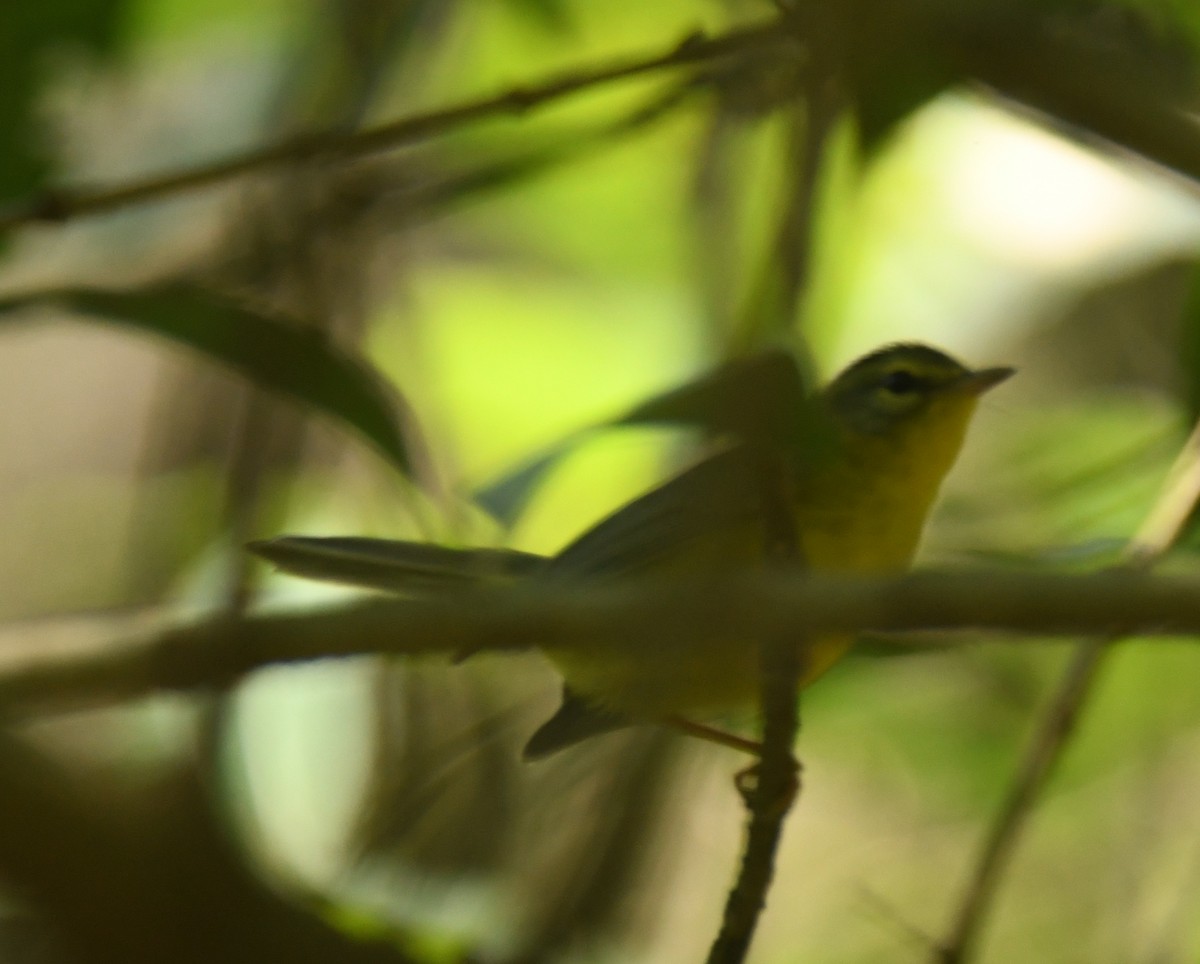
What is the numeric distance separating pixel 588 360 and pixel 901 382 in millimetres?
698

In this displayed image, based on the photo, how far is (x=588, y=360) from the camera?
3.48 meters

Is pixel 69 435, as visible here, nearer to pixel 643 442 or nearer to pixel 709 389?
pixel 643 442

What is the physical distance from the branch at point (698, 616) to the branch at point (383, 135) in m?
0.98

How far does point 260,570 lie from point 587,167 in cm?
147

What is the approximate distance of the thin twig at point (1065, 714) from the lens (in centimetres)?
227

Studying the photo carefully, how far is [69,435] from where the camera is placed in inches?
215

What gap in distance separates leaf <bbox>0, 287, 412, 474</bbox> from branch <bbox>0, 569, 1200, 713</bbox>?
2.43ft

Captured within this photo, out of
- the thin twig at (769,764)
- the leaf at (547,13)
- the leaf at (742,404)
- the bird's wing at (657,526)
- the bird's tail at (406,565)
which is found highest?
the leaf at (547,13)

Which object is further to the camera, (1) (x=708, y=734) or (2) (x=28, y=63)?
(1) (x=708, y=734)

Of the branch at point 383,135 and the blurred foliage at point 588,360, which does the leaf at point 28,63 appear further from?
the branch at point 383,135

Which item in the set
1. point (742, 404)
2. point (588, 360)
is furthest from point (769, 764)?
point (588, 360)

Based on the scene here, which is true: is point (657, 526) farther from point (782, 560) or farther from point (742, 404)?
point (742, 404)

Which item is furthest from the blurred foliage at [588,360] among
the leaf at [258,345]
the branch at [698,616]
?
the branch at [698,616]

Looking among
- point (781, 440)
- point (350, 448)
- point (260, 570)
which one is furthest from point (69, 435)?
point (781, 440)
